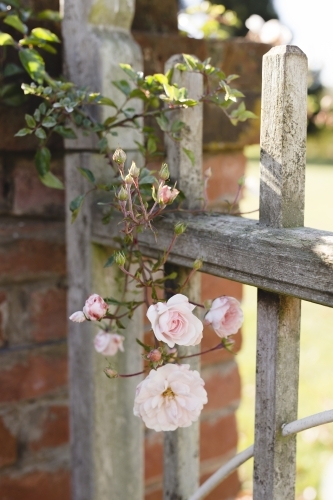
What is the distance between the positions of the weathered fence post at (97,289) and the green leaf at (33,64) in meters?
0.09

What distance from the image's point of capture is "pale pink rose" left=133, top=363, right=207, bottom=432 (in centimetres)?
69

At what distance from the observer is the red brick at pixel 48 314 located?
1.18 metres

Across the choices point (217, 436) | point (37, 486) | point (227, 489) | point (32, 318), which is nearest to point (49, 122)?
point (32, 318)

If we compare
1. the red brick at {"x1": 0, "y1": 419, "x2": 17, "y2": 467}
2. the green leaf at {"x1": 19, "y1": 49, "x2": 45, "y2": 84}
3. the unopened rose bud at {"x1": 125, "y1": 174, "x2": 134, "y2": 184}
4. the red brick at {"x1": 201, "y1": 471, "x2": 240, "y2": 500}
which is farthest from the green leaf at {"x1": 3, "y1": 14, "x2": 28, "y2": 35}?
the red brick at {"x1": 201, "y1": 471, "x2": 240, "y2": 500}

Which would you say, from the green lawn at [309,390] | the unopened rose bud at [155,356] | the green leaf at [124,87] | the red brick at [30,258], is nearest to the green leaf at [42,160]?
the green leaf at [124,87]

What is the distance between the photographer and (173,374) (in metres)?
0.70

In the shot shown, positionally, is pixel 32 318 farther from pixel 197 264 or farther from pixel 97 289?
pixel 197 264

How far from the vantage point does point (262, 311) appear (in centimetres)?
69

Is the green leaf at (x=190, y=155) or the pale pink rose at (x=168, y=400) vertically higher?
the green leaf at (x=190, y=155)

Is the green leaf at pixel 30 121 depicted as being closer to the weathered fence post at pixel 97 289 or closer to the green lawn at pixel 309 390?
the weathered fence post at pixel 97 289

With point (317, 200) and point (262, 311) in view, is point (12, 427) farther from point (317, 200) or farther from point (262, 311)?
point (317, 200)

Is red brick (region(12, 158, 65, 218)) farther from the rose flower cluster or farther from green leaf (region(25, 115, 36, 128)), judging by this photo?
the rose flower cluster

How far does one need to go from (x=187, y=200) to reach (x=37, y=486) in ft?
2.35

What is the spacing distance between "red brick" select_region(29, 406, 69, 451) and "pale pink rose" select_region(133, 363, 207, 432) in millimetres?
578
